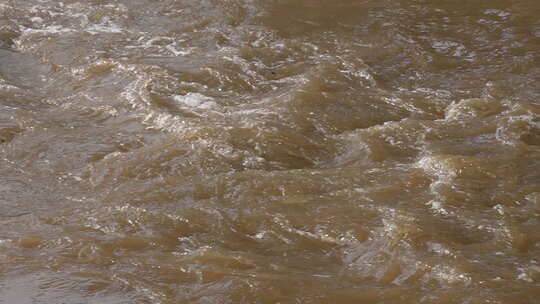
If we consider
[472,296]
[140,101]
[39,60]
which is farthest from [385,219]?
[39,60]

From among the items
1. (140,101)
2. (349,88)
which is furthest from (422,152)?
(140,101)

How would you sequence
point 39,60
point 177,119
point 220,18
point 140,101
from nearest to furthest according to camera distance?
1. point 177,119
2. point 140,101
3. point 39,60
4. point 220,18

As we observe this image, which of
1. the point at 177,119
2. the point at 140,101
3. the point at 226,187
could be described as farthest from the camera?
the point at 140,101

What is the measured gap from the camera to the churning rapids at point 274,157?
13.2 ft

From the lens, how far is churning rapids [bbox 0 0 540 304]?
4020mm

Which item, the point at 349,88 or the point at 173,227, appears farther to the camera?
the point at 349,88

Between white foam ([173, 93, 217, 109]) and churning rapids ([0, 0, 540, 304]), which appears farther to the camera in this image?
white foam ([173, 93, 217, 109])

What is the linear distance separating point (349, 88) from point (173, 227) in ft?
9.57

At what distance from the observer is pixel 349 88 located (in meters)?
6.89

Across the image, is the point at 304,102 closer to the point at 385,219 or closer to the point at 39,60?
the point at 385,219

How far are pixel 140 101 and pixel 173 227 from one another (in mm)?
2382

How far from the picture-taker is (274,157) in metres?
5.58

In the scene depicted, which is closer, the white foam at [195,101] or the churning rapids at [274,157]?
the churning rapids at [274,157]

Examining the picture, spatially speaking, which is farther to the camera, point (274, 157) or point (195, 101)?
point (195, 101)
